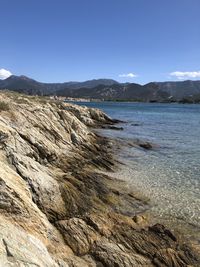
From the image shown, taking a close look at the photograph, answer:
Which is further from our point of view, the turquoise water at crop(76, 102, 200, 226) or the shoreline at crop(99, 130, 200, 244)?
the turquoise water at crop(76, 102, 200, 226)

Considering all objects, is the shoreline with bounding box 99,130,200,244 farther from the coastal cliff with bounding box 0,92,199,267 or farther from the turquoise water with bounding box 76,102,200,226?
the coastal cliff with bounding box 0,92,199,267

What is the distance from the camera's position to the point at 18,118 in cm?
2458

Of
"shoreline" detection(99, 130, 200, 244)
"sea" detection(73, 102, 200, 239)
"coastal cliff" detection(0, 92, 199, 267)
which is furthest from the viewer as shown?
"sea" detection(73, 102, 200, 239)

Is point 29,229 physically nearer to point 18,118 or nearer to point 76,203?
point 76,203

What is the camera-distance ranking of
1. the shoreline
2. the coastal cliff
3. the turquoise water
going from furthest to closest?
the turquoise water, the shoreline, the coastal cliff

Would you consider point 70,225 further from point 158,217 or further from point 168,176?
point 168,176

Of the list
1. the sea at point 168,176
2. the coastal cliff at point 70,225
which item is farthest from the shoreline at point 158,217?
the coastal cliff at point 70,225

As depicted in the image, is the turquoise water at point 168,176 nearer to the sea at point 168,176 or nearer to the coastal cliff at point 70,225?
the sea at point 168,176

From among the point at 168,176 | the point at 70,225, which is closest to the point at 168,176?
the point at 168,176

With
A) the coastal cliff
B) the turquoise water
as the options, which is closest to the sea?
the turquoise water

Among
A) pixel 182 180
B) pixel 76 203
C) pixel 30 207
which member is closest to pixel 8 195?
pixel 30 207

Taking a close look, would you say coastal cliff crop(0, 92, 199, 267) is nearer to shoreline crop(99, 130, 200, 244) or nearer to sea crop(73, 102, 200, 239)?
shoreline crop(99, 130, 200, 244)

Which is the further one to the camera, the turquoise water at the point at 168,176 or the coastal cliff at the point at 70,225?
the turquoise water at the point at 168,176

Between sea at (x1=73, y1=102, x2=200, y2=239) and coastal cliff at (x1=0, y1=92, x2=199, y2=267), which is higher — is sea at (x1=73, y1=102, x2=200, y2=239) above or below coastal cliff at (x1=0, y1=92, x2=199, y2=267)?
below
